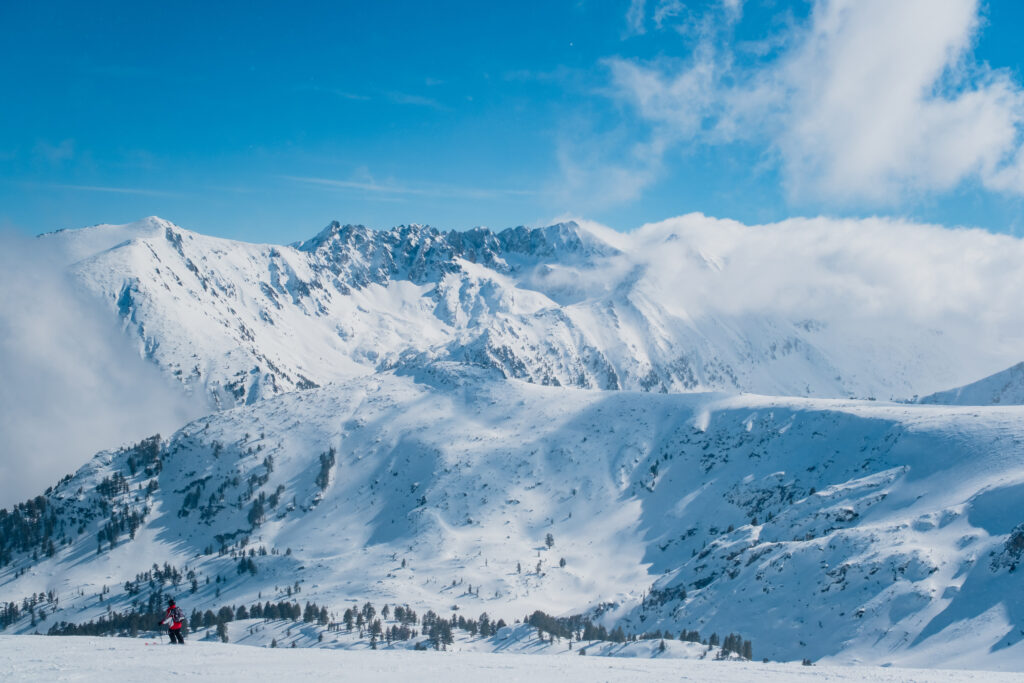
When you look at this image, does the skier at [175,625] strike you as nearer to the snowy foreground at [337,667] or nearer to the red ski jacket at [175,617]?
the red ski jacket at [175,617]

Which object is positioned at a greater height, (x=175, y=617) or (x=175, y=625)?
(x=175, y=617)

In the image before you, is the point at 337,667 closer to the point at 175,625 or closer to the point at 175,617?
the point at 175,625

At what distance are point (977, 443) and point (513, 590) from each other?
385 feet

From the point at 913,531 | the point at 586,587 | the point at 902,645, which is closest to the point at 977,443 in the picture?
the point at 913,531

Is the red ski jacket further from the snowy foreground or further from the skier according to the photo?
the snowy foreground

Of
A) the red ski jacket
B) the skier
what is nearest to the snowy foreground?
the skier

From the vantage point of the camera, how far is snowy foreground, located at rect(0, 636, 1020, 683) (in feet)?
108

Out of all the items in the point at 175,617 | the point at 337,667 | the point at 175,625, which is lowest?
the point at 337,667

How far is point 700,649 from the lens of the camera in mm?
96000

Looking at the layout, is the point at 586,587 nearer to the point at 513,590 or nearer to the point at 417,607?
the point at 513,590

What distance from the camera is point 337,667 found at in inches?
1442

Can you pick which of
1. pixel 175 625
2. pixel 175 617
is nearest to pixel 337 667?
pixel 175 625

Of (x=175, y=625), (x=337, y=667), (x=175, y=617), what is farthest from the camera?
(x=175, y=617)

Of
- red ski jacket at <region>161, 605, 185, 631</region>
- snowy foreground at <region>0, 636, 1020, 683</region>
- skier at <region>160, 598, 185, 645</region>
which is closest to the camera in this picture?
snowy foreground at <region>0, 636, 1020, 683</region>
